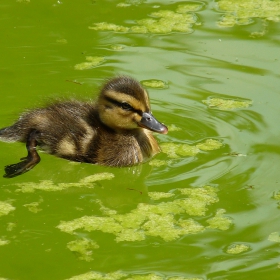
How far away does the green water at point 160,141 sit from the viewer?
4188 millimetres

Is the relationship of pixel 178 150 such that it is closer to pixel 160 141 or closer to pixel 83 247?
Answer: pixel 160 141

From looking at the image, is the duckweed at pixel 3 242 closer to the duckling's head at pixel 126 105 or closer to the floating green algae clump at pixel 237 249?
the floating green algae clump at pixel 237 249

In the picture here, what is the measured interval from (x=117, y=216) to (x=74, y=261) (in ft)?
1.71

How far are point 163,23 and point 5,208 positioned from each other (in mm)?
3060

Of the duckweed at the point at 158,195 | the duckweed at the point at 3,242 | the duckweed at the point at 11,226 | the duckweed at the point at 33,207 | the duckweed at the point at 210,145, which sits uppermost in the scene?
the duckweed at the point at 210,145

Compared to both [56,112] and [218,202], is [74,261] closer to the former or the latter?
[218,202]

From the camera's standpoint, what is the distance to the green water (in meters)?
4.19

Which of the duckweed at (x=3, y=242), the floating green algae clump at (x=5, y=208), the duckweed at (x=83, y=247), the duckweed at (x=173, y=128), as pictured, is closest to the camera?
the duckweed at (x=83, y=247)

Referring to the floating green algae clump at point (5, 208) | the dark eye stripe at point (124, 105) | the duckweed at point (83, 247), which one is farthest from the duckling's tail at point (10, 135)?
the duckweed at point (83, 247)

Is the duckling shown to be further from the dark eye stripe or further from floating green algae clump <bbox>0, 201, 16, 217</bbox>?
floating green algae clump <bbox>0, 201, 16, 217</bbox>

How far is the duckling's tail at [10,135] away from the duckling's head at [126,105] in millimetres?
551

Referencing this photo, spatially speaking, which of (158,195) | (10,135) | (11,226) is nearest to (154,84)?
(10,135)

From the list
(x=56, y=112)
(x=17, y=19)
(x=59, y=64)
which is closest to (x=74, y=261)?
(x=56, y=112)

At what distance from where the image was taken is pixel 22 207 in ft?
15.1
